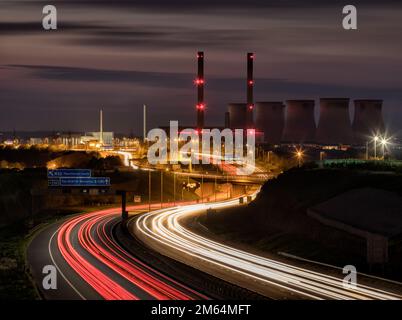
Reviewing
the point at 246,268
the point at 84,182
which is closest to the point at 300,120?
the point at 84,182

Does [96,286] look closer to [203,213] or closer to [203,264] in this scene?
[203,264]

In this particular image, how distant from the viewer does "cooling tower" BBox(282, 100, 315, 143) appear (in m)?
141

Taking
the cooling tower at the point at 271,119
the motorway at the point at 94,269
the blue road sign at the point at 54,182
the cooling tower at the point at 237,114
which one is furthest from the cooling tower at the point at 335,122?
the motorway at the point at 94,269

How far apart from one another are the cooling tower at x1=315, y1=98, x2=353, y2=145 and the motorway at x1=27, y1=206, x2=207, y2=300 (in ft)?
304

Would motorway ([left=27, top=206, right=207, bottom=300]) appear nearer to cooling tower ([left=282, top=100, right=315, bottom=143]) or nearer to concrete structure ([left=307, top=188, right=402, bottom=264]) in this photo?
concrete structure ([left=307, top=188, right=402, bottom=264])

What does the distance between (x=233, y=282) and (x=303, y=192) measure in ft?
74.0

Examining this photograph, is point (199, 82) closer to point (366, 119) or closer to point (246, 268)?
point (366, 119)

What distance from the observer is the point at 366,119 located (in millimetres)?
138125

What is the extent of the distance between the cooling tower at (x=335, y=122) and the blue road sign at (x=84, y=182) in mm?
83226

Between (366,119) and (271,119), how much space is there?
22.1 meters

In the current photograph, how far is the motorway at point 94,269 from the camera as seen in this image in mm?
27734

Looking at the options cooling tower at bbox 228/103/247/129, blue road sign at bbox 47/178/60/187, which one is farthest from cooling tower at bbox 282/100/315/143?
blue road sign at bbox 47/178/60/187

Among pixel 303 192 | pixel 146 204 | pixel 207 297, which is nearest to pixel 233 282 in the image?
pixel 207 297

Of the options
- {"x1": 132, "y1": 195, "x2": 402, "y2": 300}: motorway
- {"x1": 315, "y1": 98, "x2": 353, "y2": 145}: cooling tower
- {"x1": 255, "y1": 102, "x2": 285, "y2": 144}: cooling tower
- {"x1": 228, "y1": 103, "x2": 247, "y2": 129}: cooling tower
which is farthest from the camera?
{"x1": 228, "y1": 103, "x2": 247, "y2": 129}: cooling tower
